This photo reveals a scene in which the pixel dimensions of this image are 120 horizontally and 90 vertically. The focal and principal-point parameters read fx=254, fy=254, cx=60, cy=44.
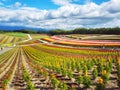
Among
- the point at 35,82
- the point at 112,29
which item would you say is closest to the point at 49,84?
the point at 35,82

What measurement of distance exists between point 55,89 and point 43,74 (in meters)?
5.95

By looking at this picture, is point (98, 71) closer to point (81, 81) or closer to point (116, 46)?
point (81, 81)

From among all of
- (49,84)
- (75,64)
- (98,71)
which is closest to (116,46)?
(75,64)

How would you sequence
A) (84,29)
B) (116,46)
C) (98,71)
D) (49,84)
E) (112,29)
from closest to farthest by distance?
(49,84) < (98,71) < (116,46) < (112,29) < (84,29)

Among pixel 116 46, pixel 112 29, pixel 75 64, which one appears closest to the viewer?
pixel 75 64

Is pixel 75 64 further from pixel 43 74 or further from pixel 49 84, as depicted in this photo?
pixel 49 84

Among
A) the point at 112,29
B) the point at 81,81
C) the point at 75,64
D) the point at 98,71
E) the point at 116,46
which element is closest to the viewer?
the point at 81,81

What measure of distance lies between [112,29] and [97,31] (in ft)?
37.2

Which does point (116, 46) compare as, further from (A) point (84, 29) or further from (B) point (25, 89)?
(A) point (84, 29)

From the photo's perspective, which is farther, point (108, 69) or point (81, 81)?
point (108, 69)

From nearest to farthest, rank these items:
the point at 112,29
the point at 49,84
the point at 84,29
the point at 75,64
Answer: the point at 49,84
the point at 75,64
the point at 112,29
the point at 84,29

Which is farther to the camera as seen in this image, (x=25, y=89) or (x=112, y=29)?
(x=112, y=29)

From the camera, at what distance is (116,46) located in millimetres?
60188

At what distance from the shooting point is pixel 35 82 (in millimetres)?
26969
